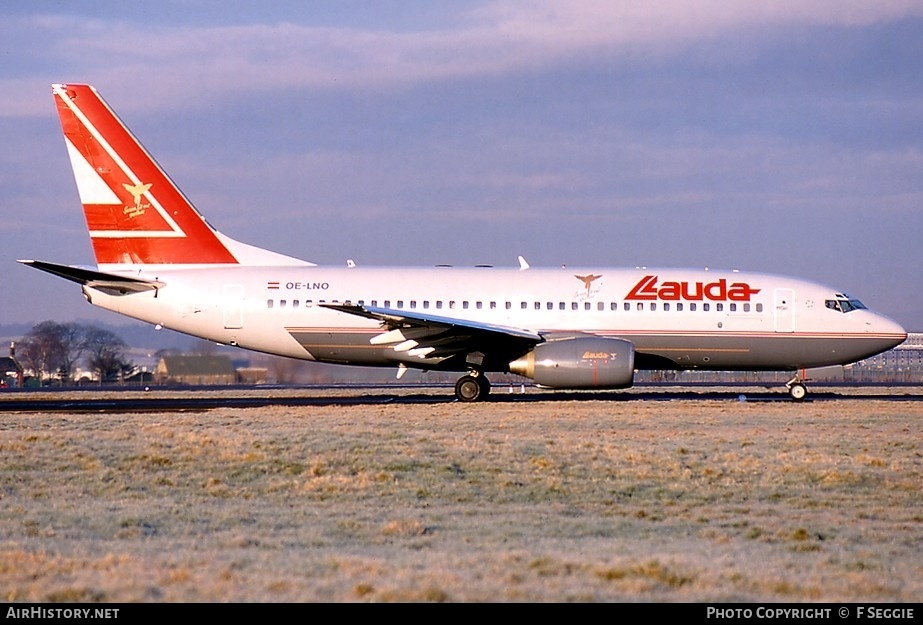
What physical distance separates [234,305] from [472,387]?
673 centimetres

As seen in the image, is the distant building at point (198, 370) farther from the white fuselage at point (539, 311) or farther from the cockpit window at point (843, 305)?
the cockpit window at point (843, 305)

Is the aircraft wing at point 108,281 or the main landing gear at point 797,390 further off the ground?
the aircraft wing at point 108,281

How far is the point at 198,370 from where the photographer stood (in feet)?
182

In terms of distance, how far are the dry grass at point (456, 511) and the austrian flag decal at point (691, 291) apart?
8.05 metres

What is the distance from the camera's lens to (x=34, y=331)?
76125mm

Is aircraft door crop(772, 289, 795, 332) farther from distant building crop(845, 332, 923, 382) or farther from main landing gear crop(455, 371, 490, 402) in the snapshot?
distant building crop(845, 332, 923, 382)

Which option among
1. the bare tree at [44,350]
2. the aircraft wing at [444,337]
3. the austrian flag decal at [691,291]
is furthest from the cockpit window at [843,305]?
the bare tree at [44,350]

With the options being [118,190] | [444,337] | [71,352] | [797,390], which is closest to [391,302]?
[444,337]

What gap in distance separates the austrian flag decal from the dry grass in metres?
8.05

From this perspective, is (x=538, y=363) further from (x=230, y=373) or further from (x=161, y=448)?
(x=230, y=373)

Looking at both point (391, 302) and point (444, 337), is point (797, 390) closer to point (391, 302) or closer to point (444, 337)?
point (444, 337)

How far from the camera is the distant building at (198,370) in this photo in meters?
53.5
